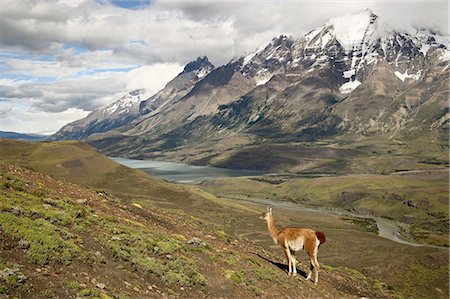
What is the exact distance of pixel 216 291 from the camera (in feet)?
77.8

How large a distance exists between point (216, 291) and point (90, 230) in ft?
28.9

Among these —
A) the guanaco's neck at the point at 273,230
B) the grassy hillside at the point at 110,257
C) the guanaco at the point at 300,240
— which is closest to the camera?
the grassy hillside at the point at 110,257

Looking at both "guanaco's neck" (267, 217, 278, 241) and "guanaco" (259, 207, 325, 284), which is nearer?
"guanaco" (259, 207, 325, 284)

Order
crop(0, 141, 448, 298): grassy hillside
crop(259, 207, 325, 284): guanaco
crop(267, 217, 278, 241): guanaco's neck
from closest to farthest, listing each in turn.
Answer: crop(0, 141, 448, 298): grassy hillside < crop(259, 207, 325, 284): guanaco < crop(267, 217, 278, 241): guanaco's neck

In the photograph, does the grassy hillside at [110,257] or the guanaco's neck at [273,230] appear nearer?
the grassy hillside at [110,257]

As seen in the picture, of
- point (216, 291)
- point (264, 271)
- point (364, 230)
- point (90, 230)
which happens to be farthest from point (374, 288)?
point (364, 230)

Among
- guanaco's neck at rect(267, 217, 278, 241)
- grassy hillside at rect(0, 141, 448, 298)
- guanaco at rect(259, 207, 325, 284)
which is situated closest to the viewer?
grassy hillside at rect(0, 141, 448, 298)

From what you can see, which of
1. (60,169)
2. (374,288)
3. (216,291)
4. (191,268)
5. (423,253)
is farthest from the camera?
(60,169)

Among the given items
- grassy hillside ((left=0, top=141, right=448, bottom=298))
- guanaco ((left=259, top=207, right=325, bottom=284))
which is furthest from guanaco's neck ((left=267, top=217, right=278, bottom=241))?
grassy hillside ((left=0, top=141, right=448, bottom=298))

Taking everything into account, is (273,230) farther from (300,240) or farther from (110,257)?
(110,257)

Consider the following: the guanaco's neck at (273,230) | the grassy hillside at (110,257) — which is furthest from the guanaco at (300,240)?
the grassy hillside at (110,257)

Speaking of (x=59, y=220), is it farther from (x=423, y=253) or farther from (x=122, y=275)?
(x=423, y=253)

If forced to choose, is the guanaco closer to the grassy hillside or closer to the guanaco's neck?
the guanaco's neck

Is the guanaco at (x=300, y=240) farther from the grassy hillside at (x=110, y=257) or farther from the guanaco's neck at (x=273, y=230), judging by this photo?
the grassy hillside at (x=110, y=257)
